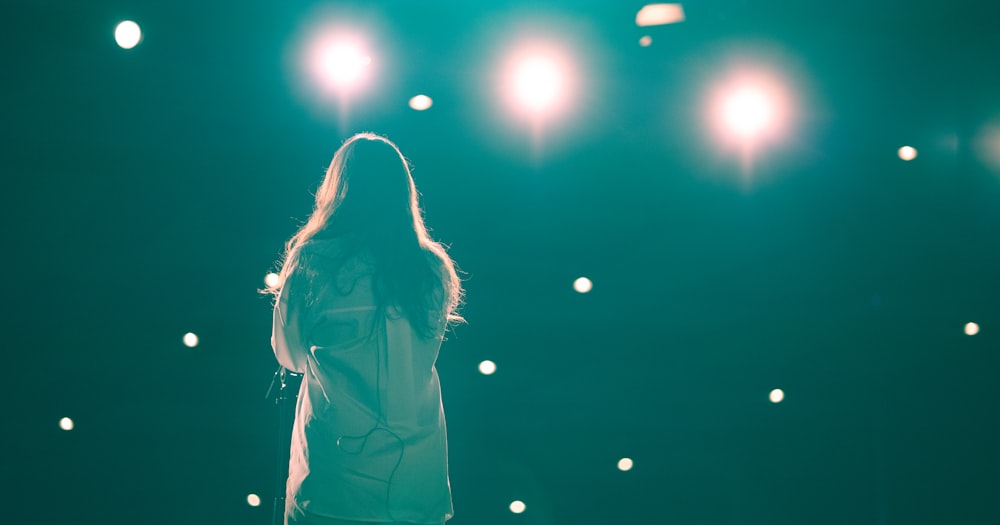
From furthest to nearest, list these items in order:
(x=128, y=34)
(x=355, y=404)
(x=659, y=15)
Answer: (x=659, y=15)
(x=128, y=34)
(x=355, y=404)

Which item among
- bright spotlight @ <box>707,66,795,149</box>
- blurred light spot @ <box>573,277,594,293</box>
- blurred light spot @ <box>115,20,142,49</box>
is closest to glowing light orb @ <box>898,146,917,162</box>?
bright spotlight @ <box>707,66,795,149</box>

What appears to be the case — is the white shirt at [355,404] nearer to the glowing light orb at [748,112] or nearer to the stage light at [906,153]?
the glowing light orb at [748,112]

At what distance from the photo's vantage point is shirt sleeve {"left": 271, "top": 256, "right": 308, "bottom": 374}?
1.26 m

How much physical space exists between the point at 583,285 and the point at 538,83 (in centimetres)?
62

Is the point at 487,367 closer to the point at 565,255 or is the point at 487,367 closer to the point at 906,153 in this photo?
the point at 565,255

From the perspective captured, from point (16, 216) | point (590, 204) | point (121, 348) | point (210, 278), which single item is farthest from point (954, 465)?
point (16, 216)

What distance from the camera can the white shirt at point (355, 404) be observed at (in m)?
1.20

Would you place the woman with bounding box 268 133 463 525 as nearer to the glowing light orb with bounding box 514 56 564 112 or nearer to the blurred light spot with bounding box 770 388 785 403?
the glowing light orb with bounding box 514 56 564 112

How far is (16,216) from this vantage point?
2.07m

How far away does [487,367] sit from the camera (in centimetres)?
218

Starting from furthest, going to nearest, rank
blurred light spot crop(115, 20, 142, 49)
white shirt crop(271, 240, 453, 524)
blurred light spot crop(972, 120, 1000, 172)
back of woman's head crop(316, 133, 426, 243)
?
1. blurred light spot crop(972, 120, 1000, 172)
2. blurred light spot crop(115, 20, 142, 49)
3. back of woman's head crop(316, 133, 426, 243)
4. white shirt crop(271, 240, 453, 524)

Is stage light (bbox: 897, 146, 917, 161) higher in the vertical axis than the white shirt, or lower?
higher

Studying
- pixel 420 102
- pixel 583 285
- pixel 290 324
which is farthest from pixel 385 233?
pixel 583 285

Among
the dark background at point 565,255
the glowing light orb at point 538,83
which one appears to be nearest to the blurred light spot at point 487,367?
the dark background at point 565,255
